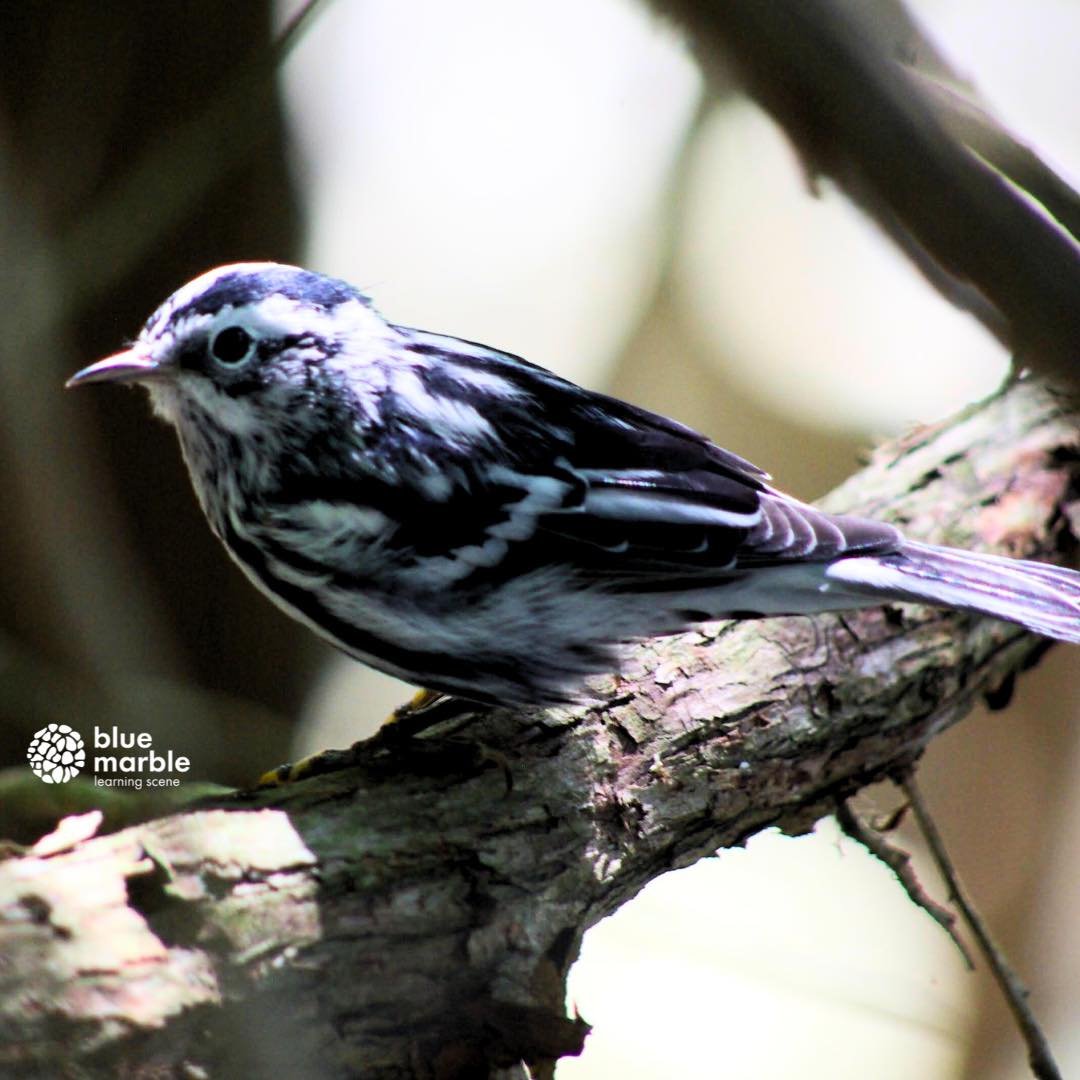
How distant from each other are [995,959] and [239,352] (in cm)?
187

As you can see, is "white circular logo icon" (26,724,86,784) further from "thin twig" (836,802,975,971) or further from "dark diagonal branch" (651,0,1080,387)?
"dark diagonal branch" (651,0,1080,387)

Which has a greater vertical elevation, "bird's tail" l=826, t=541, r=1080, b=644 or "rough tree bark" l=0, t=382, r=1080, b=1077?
"bird's tail" l=826, t=541, r=1080, b=644

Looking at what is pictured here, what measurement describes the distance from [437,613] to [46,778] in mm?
834

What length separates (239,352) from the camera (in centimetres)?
187

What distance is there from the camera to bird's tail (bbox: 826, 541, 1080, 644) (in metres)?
1.86

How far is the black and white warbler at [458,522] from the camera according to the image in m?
1.86

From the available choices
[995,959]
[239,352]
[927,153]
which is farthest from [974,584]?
[239,352]

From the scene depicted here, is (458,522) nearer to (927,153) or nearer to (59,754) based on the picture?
(59,754)

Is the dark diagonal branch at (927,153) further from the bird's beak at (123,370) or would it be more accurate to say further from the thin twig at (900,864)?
the thin twig at (900,864)

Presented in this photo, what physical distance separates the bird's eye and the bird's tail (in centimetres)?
107

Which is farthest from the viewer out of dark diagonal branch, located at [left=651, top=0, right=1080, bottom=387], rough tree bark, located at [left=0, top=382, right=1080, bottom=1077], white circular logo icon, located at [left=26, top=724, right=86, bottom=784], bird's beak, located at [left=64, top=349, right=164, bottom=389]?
white circular logo icon, located at [left=26, top=724, right=86, bottom=784]

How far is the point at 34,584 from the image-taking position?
86.4 inches

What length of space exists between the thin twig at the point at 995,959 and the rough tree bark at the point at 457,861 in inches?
4.4

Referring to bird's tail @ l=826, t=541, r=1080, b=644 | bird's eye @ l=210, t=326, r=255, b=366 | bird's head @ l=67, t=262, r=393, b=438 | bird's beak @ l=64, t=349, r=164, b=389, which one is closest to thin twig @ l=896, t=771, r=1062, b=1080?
bird's tail @ l=826, t=541, r=1080, b=644
